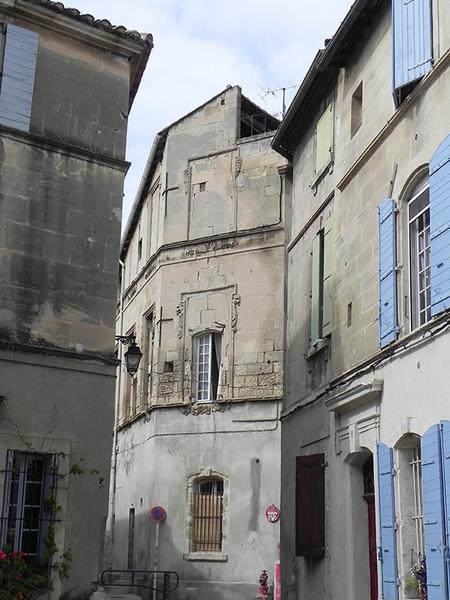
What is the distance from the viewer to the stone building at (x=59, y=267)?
10.8 meters

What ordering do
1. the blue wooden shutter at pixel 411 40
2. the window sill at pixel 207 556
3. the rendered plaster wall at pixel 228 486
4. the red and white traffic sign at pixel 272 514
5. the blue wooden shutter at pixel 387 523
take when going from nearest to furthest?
the blue wooden shutter at pixel 387 523
the blue wooden shutter at pixel 411 40
the red and white traffic sign at pixel 272 514
the rendered plaster wall at pixel 228 486
the window sill at pixel 207 556

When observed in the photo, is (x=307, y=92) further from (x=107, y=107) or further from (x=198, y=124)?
(x=198, y=124)

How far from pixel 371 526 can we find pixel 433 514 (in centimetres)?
Result: 272

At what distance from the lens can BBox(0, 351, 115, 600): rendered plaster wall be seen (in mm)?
10750

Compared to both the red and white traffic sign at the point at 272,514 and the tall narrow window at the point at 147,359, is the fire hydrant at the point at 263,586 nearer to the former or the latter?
the red and white traffic sign at the point at 272,514

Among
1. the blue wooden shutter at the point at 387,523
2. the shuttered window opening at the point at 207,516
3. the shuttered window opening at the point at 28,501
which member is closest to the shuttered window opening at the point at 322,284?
the blue wooden shutter at the point at 387,523

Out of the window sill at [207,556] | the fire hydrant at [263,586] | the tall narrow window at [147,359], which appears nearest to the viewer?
the fire hydrant at [263,586]

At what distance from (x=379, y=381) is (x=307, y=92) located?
616cm

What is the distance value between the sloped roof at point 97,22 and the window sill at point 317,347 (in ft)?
17.0

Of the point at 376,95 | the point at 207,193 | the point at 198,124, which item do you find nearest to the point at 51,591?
the point at 376,95

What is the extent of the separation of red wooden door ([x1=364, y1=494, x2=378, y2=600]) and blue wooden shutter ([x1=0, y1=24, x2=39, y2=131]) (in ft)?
22.7

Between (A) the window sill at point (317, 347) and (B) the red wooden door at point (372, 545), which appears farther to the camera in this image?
(A) the window sill at point (317, 347)

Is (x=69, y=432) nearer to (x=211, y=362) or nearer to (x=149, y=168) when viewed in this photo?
(x=211, y=362)

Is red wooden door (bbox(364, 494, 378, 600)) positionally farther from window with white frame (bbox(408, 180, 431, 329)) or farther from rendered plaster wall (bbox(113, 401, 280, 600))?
rendered plaster wall (bbox(113, 401, 280, 600))
